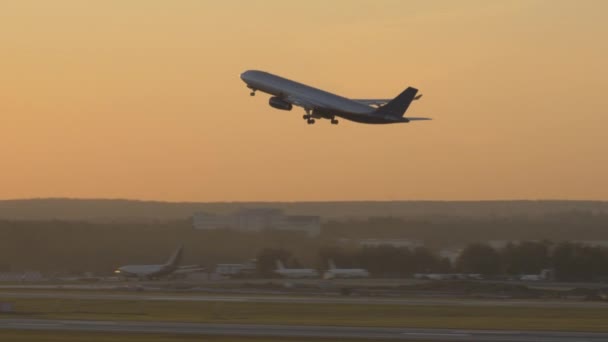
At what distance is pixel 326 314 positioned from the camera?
7650 cm

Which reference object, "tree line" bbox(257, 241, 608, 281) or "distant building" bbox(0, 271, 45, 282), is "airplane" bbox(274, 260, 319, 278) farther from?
"distant building" bbox(0, 271, 45, 282)

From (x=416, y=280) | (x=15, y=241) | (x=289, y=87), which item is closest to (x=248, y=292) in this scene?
(x=416, y=280)

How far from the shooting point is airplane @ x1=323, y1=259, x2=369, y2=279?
108 m

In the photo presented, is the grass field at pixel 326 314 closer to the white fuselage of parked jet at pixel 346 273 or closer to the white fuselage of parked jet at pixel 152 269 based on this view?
the white fuselage of parked jet at pixel 346 273

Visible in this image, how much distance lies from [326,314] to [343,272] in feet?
104

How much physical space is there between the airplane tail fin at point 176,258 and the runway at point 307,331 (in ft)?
165

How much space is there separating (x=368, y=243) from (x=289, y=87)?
37.5m

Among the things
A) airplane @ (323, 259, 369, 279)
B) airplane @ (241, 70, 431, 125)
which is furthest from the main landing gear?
airplane @ (323, 259, 369, 279)

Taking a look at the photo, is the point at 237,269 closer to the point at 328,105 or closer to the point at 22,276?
the point at 22,276

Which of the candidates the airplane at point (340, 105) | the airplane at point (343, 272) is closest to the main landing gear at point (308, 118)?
the airplane at point (340, 105)

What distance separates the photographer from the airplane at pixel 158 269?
388ft

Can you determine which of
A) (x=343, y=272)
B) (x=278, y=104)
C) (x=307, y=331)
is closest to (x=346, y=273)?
(x=343, y=272)

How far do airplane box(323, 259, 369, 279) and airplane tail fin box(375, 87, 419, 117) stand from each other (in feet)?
103

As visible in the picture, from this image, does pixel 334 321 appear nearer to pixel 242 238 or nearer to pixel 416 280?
pixel 416 280
